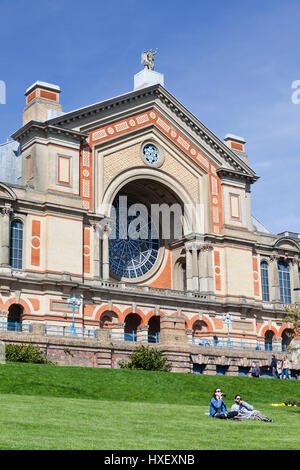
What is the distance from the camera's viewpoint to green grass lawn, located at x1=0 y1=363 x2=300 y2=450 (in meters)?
16.1

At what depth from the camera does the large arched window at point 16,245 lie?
1987 inches

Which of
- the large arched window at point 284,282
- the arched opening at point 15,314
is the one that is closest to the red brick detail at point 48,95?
the arched opening at point 15,314

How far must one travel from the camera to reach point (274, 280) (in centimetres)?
6372

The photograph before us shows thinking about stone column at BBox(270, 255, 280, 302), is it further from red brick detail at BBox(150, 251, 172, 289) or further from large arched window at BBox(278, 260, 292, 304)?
red brick detail at BBox(150, 251, 172, 289)

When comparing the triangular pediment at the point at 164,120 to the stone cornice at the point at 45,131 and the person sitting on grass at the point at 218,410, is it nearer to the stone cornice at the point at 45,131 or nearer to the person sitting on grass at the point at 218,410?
the stone cornice at the point at 45,131

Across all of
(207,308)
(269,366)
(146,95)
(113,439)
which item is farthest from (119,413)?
(146,95)

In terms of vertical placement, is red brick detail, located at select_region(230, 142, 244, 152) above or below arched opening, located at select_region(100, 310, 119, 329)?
above

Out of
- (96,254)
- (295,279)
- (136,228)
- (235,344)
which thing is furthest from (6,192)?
(295,279)

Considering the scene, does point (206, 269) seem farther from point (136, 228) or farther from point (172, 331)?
point (172, 331)

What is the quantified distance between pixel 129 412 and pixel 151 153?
126ft

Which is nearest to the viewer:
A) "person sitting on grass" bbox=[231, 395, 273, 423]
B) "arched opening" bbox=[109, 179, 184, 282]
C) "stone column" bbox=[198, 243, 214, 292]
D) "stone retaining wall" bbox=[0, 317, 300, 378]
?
"person sitting on grass" bbox=[231, 395, 273, 423]

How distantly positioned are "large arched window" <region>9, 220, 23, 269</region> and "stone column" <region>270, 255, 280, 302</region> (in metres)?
23.4

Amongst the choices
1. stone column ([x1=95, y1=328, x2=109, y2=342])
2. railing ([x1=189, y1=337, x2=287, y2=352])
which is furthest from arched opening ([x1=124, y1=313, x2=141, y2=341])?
stone column ([x1=95, y1=328, x2=109, y2=342])

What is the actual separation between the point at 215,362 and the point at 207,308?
523 inches
